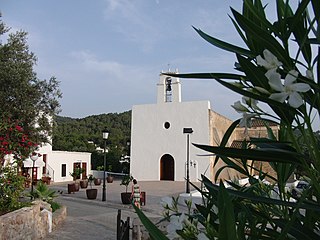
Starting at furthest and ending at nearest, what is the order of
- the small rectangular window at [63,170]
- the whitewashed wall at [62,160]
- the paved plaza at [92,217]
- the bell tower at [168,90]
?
the small rectangular window at [63,170] < the whitewashed wall at [62,160] < the bell tower at [168,90] < the paved plaza at [92,217]

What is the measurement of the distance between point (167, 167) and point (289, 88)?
73.9 ft

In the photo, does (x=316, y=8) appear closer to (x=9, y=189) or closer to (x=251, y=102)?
(x=251, y=102)

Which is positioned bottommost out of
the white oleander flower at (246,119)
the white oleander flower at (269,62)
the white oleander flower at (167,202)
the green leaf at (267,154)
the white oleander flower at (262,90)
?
the white oleander flower at (167,202)

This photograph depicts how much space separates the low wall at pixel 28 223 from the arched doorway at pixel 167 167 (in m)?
15.3

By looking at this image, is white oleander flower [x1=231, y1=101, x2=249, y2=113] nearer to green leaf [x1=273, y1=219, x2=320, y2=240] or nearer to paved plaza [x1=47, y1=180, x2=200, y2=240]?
green leaf [x1=273, y1=219, x2=320, y2=240]

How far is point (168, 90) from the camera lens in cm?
2248

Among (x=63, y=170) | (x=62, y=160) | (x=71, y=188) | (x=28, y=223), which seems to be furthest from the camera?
(x=63, y=170)

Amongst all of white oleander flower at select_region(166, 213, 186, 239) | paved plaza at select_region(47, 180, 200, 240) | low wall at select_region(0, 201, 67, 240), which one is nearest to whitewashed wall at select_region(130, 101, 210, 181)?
paved plaza at select_region(47, 180, 200, 240)

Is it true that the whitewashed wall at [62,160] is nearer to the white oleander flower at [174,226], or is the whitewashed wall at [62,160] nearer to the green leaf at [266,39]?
the white oleander flower at [174,226]

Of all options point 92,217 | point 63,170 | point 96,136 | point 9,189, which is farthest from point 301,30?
point 96,136

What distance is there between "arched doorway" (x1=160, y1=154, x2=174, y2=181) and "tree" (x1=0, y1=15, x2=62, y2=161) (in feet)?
43.0

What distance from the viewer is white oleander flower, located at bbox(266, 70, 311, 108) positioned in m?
0.63

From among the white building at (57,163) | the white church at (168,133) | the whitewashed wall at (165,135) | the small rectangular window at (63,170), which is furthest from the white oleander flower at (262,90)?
the small rectangular window at (63,170)

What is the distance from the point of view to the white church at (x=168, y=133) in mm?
21625
